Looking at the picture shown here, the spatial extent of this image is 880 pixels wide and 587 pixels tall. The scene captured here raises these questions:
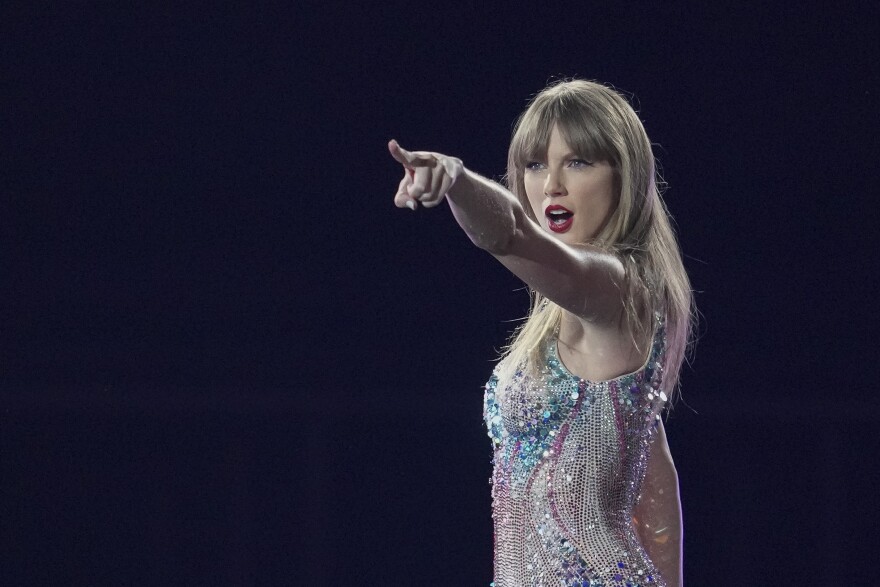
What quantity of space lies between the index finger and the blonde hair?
0.41 m

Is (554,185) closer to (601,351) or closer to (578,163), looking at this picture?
(578,163)

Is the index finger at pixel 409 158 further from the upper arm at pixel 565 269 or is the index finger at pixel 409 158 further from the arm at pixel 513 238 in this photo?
the upper arm at pixel 565 269

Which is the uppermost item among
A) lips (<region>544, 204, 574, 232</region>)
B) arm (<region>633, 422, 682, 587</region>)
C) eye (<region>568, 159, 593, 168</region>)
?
eye (<region>568, 159, 593, 168</region>)

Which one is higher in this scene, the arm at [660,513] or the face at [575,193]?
the face at [575,193]

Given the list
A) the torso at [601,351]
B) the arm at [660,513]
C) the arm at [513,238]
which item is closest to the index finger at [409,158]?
the arm at [513,238]

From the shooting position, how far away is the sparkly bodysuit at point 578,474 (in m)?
1.24

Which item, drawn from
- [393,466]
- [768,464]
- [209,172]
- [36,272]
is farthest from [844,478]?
[36,272]

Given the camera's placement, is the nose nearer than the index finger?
No

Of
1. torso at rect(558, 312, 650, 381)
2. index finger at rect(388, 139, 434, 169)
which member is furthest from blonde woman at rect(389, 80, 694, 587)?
index finger at rect(388, 139, 434, 169)

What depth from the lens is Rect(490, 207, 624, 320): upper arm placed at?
106 cm

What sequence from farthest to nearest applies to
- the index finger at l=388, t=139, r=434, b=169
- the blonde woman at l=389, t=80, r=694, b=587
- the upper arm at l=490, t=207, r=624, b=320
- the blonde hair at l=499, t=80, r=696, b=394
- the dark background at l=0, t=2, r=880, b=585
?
the dark background at l=0, t=2, r=880, b=585, the blonde hair at l=499, t=80, r=696, b=394, the blonde woman at l=389, t=80, r=694, b=587, the upper arm at l=490, t=207, r=624, b=320, the index finger at l=388, t=139, r=434, b=169

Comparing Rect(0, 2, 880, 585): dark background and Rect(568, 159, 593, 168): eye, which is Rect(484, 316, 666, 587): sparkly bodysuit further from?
Rect(0, 2, 880, 585): dark background

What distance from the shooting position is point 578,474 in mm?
1248

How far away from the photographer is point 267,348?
3.03 m
